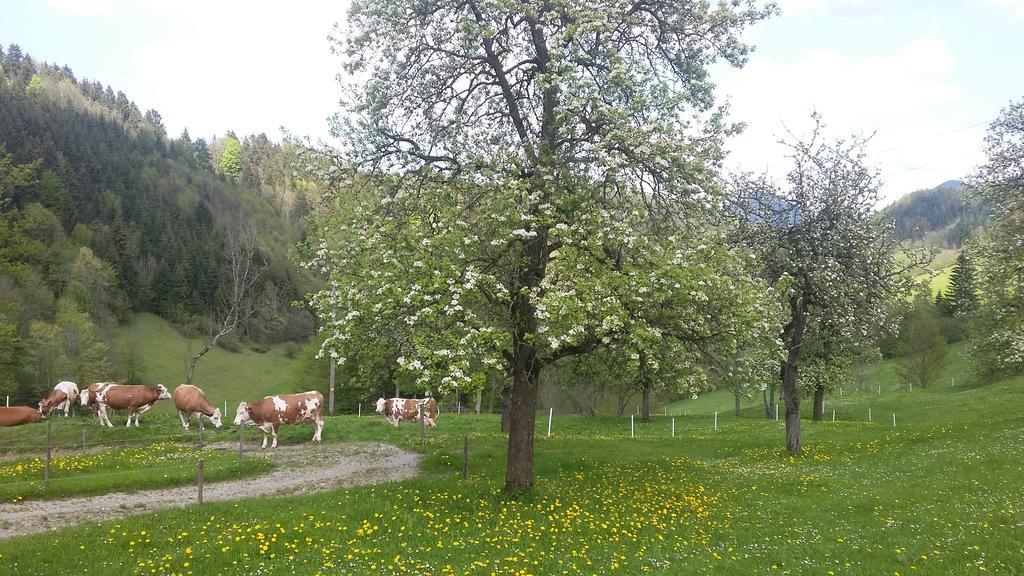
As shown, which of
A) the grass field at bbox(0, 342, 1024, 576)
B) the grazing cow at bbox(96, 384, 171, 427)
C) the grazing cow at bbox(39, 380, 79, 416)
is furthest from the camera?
the grazing cow at bbox(39, 380, 79, 416)

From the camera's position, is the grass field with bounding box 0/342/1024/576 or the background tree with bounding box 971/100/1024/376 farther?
the background tree with bounding box 971/100/1024/376

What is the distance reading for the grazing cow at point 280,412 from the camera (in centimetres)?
2973

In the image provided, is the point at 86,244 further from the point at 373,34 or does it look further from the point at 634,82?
the point at 634,82

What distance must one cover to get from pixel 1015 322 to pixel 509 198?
29.4 metres

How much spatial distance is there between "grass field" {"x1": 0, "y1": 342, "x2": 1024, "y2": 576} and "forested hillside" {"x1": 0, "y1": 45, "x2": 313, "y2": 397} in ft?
105

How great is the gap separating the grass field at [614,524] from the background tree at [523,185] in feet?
10.5

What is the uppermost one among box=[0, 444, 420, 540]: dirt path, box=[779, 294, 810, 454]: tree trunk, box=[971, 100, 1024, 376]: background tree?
box=[971, 100, 1024, 376]: background tree

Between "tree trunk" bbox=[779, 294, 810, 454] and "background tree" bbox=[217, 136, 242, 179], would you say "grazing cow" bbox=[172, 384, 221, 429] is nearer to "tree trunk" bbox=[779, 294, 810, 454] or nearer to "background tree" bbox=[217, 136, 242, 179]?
"tree trunk" bbox=[779, 294, 810, 454]

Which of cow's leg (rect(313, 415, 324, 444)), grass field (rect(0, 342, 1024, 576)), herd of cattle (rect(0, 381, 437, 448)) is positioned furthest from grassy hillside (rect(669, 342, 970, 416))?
herd of cattle (rect(0, 381, 437, 448))

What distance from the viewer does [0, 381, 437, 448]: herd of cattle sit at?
2988cm

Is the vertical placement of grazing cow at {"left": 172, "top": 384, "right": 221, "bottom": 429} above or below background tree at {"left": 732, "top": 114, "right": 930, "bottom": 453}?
below

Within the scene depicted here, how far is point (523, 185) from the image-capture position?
14516 mm

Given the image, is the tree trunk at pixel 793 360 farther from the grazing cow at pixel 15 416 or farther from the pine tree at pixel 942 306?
the pine tree at pixel 942 306

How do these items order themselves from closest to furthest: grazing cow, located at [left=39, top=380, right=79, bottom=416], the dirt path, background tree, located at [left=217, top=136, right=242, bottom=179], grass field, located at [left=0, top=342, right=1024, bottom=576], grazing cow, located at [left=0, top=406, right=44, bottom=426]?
grass field, located at [left=0, top=342, right=1024, bottom=576] < the dirt path < grazing cow, located at [left=0, top=406, right=44, bottom=426] < grazing cow, located at [left=39, top=380, right=79, bottom=416] < background tree, located at [left=217, top=136, right=242, bottom=179]
